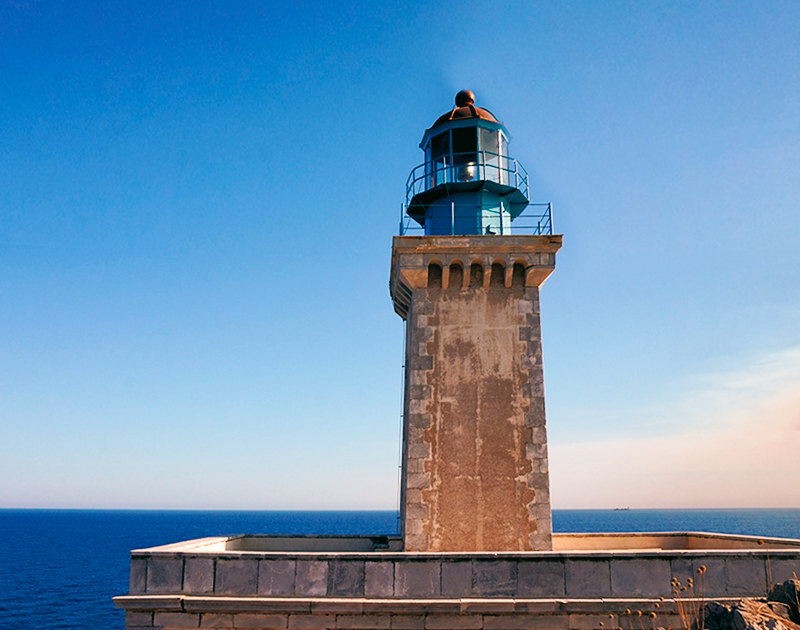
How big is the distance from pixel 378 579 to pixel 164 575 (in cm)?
344

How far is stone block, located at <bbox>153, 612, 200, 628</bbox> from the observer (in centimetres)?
966

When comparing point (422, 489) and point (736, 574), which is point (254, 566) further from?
point (736, 574)

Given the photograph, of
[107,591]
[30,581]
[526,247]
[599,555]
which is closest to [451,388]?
[526,247]

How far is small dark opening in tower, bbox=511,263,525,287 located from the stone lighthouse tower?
0.02m

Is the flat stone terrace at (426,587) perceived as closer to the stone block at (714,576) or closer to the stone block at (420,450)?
the stone block at (714,576)

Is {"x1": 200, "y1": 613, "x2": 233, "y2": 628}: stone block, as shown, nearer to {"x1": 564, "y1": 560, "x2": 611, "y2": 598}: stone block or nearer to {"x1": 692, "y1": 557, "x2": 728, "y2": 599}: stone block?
{"x1": 564, "y1": 560, "x2": 611, "y2": 598}: stone block

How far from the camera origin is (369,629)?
962cm

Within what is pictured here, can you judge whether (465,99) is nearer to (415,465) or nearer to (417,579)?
(415,465)

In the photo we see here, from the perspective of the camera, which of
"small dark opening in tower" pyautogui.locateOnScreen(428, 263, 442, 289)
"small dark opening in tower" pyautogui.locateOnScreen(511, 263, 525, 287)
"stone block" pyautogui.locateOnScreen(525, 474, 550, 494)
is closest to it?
"stone block" pyautogui.locateOnScreen(525, 474, 550, 494)

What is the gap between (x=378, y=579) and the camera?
32.3 feet

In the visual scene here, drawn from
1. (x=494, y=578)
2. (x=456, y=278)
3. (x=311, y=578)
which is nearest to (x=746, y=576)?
(x=494, y=578)

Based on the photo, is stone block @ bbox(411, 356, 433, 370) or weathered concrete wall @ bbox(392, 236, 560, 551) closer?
weathered concrete wall @ bbox(392, 236, 560, 551)

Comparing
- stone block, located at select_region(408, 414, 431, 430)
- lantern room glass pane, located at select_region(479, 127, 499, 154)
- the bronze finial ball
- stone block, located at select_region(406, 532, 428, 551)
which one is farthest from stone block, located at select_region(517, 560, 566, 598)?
the bronze finial ball

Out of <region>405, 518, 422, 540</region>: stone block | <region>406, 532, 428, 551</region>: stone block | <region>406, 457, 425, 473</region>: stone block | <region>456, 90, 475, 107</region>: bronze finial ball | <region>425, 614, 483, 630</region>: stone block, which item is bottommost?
<region>425, 614, 483, 630</region>: stone block
